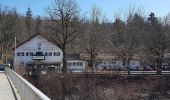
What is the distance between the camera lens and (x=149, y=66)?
360 ft

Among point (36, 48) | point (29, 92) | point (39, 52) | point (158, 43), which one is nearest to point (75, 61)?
point (39, 52)

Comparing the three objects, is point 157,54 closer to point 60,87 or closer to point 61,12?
point 61,12

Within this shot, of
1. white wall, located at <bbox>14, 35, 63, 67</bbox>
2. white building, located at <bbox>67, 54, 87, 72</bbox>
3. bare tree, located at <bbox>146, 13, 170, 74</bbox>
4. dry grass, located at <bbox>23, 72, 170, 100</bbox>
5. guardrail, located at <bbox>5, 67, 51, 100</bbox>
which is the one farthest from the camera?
white building, located at <bbox>67, 54, 87, 72</bbox>

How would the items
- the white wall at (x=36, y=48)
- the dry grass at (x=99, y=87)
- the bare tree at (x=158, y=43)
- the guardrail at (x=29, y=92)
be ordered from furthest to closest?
the white wall at (x=36, y=48)
the bare tree at (x=158, y=43)
the dry grass at (x=99, y=87)
the guardrail at (x=29, y=92)

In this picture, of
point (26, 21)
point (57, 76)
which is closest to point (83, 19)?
point (57, 76)

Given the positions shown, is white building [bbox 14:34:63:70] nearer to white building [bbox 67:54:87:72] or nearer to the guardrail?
white building [bbox 67:54:87:72]

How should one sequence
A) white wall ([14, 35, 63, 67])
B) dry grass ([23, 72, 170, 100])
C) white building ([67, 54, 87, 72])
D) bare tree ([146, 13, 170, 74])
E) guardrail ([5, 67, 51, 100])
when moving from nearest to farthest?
guardrail ([5, 67, 51, 100]) < dry grass ([23, 72, 170, 100]) < bare tree ([146, 13, 170, 74]) < white wall ([14, 35, 63, 67]) < white building ([67, 54, 87, 72])

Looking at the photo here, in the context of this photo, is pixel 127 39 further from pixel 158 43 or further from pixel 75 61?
pixel 75 61

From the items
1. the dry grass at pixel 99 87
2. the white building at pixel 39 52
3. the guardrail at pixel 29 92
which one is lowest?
the dry grass at pixel 99 87

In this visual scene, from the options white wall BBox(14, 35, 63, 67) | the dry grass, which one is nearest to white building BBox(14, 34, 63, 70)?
white wall BBox(14, 35, 63, 67)

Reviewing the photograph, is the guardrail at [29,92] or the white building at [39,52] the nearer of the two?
the guardrail at [29,92]

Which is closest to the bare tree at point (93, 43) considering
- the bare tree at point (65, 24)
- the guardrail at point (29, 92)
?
the bare tree at point (65, 24)

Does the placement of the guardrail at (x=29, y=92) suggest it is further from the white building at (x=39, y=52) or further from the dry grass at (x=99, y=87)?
the white building at (x=39, y=52)

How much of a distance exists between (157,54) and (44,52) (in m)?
26.5
